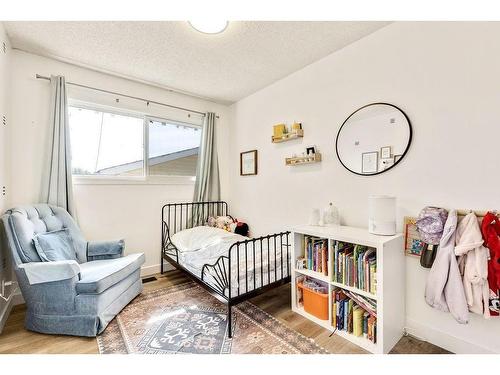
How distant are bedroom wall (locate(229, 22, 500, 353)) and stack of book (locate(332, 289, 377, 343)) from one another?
395mm

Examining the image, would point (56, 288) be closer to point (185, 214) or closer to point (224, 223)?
point (185, 214)

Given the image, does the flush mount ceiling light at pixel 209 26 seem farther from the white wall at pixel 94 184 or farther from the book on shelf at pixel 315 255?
the book on shelf at pixel 315 255

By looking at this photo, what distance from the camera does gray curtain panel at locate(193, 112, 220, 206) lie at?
341 cm

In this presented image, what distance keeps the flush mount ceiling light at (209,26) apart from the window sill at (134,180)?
1.87 m

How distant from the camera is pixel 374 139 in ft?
6.62

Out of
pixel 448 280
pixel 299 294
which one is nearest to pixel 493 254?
pixel 448 280

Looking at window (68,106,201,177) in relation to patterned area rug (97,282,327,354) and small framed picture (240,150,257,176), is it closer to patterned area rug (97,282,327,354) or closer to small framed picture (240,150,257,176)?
small framed picture (240,150,257,176)

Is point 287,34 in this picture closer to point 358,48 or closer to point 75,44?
point 358,48

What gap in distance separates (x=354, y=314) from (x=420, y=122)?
1541 mm

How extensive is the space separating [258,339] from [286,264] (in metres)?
0.74

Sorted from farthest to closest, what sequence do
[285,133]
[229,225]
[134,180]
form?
[229,225], [134,180], [285,133]

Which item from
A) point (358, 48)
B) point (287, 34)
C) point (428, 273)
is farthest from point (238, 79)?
point (428, 273)

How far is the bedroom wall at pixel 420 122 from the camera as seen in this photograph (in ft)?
4.97

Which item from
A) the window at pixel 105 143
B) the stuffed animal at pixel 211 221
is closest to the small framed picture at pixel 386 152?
the stuffed animal at pixel 211 221
